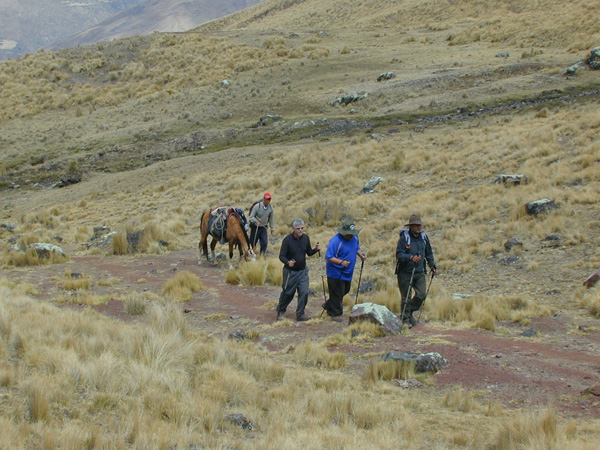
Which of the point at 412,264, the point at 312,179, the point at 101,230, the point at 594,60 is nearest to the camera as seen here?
the point at 412,264

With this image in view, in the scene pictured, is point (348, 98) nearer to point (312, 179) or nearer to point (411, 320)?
point (312, 179)

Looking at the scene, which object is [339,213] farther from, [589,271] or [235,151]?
[235,151]

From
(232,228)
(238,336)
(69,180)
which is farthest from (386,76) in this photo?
(238,336)

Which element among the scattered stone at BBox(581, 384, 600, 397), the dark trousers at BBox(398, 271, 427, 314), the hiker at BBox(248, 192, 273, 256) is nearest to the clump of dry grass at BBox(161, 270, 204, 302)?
the hiker at BBox(248, 192, 273, 256)

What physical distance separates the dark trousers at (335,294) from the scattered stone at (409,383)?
128 inches

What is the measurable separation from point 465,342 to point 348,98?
28800 mm

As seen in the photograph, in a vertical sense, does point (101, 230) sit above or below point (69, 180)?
below

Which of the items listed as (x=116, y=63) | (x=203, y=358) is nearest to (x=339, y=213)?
(x=203, y=358)

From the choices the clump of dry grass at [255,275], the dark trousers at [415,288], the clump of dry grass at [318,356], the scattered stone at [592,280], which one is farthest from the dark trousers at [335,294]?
the scattered stone at [592,280]

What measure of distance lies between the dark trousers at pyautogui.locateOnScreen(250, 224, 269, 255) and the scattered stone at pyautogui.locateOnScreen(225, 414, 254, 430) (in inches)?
383

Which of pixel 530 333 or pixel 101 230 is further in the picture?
pixel 101 230

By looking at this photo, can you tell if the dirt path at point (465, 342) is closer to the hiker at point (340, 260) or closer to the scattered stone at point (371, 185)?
the hiker at point (340, 260)

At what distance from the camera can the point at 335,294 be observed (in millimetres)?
10203

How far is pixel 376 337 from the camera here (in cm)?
902
